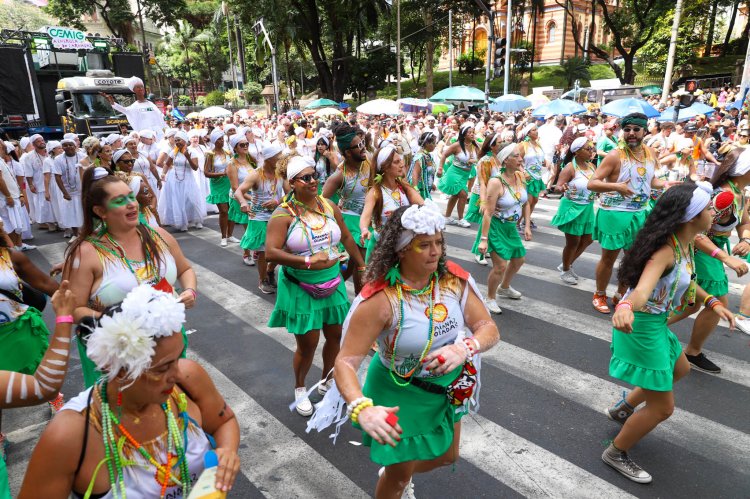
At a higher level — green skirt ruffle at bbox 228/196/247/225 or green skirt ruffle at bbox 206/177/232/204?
green skirt ruffle at bbox 206/177/232/204

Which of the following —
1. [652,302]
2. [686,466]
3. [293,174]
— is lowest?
[686,466]

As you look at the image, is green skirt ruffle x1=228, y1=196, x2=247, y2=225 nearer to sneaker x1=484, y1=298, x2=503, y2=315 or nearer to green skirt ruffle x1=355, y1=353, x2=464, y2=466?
sneaker x1=484, y1=298, x2=503, y2=315


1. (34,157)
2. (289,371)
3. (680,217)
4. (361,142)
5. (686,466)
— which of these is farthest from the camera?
(34,157)

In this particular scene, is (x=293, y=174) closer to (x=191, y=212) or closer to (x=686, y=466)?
(x=686, y=466)

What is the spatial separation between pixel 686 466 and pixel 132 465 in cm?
352

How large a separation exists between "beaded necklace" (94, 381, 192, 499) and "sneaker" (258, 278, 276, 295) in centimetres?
525

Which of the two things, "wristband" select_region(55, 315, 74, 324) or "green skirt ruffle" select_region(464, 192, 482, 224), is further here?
"green skirt ruffle" select_region(464, 192, 482, 224)

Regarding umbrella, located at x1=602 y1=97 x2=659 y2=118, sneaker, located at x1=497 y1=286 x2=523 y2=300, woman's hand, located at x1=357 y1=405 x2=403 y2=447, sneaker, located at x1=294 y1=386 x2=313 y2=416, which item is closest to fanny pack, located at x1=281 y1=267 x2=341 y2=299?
sneaker, located at x1=294 y1=386 x2=313 y2=416

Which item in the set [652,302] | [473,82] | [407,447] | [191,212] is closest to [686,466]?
[652,302]

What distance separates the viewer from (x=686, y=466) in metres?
3.60

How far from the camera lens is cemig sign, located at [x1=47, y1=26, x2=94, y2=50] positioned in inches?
827

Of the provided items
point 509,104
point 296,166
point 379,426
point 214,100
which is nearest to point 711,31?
point 509,104

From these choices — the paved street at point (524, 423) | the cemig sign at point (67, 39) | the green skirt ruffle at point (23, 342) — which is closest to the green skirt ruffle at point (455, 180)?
the paved street at point (524, 423)

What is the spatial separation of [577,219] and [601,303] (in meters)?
1.22
